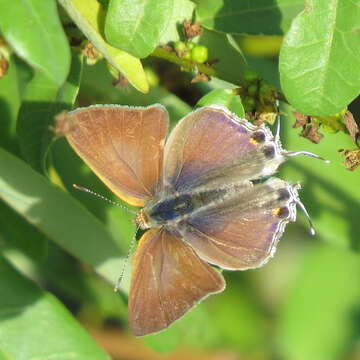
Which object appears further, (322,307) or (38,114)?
(322,307)

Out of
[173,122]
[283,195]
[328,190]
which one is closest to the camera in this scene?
[283,195]

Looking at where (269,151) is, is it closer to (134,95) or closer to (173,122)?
(173,122)

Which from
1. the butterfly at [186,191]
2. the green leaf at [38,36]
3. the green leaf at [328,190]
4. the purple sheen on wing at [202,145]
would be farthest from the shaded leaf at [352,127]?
the green leaf at [38,36]

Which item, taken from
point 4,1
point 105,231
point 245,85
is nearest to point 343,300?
point 105,231

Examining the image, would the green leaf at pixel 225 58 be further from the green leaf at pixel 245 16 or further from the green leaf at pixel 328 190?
the green leaf at pixel 328 190

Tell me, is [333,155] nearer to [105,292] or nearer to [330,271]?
[330,271]

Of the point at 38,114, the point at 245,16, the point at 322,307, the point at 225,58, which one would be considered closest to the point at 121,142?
the point at 38,114

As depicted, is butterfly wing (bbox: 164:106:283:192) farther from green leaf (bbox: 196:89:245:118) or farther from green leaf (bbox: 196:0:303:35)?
green leaf (bbox: 196:0:303:35)
